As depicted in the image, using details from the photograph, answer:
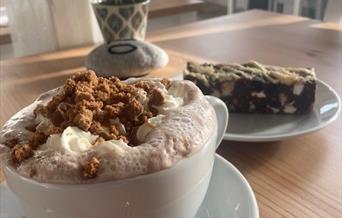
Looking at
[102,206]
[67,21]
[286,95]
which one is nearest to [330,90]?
[286,95]

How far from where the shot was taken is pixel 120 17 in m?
0.87

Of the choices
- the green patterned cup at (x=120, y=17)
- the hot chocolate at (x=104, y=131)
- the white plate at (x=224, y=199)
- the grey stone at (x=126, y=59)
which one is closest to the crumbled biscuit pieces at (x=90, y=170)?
the hot chocolate at (x=104, y=131)

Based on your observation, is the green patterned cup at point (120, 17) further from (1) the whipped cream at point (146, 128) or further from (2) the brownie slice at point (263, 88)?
(1) the whipped cream at point (146, 128)

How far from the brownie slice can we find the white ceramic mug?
295mm

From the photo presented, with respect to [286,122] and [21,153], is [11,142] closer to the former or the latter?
[21,153]

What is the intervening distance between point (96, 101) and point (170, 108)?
0.20 ft

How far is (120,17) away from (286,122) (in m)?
0.44

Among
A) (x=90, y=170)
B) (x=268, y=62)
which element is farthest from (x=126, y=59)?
(x=90, y=170)

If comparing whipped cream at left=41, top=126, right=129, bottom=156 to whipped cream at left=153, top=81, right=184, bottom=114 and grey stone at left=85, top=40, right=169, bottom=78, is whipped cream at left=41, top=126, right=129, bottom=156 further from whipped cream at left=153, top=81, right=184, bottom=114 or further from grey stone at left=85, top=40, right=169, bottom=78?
grey stone at left=85, top=40, right=169, bottom=78

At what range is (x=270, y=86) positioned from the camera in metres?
0.60

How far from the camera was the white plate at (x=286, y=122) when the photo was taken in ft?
1.75

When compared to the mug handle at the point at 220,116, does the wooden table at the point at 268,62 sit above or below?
below

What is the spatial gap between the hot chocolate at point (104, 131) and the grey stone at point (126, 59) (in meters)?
0.41

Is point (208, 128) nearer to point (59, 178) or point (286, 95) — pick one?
point (59, 178)
